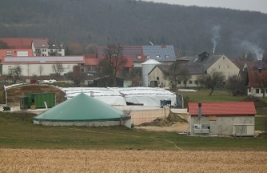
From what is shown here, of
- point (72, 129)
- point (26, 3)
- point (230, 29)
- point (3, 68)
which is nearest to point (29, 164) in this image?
point (72, 129)

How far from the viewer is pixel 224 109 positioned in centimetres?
3400

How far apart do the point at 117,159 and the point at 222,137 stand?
1258 cm

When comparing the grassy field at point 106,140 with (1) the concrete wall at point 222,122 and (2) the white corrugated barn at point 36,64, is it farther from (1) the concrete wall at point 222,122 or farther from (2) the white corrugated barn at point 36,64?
(2) the white corrugated barn at point 36,64

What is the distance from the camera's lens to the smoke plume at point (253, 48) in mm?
110287

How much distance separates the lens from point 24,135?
101ft

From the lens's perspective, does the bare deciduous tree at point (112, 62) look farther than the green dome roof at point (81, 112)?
Yes

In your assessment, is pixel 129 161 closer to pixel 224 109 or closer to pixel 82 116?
pixel 224 109

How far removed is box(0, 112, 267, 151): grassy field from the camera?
1068 inches

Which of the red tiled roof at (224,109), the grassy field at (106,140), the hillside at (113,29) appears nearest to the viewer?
the grassy field at (106,140)

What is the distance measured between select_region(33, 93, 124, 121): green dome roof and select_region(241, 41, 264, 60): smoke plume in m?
71.9

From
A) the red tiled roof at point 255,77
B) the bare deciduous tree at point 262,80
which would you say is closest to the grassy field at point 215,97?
the red tiled roof at point 255,77

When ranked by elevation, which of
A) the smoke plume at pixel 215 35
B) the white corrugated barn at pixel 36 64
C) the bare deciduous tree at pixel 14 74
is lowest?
the bare deciduous tree at pixel 14 74

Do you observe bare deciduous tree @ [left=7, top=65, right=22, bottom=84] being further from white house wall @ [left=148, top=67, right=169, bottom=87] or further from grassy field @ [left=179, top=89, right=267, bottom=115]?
grassy field @ [left=179, top=89, right=267, bottom=115]

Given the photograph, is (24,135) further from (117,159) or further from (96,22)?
(96,22)
